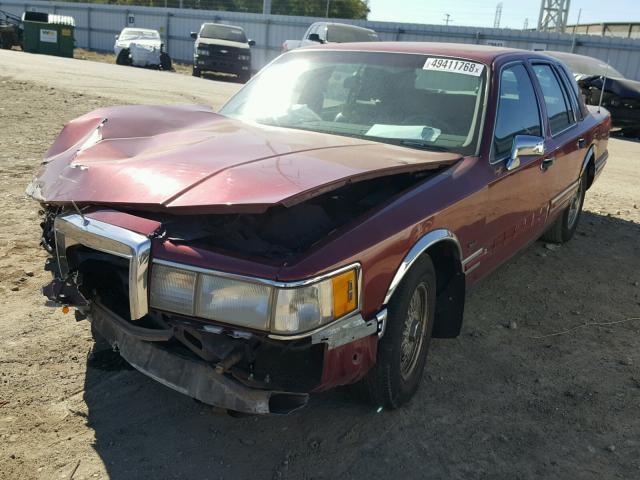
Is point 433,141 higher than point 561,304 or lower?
higher

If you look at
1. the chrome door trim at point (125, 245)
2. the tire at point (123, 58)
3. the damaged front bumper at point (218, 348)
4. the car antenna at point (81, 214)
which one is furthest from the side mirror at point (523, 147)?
the tire at point (123, 58)

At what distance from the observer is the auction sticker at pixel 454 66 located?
3809 millimetres

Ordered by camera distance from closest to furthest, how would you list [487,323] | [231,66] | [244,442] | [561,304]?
1. [244,442]
2. [487,323]
3. [561,304]
4. [231,66]

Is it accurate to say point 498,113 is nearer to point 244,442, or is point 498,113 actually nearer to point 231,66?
point 244,442

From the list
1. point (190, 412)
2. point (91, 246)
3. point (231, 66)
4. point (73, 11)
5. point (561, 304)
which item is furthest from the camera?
point (73, 11)

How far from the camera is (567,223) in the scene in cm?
575

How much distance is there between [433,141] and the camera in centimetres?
353

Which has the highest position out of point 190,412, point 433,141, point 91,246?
point 433,141

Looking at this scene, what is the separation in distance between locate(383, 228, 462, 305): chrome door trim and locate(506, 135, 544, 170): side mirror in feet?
2.67

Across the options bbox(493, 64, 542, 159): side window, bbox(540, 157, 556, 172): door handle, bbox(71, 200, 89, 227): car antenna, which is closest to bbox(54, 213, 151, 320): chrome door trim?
bbox(71, 200, 89, 227): car antenna

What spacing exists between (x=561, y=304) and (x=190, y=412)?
2.83 metres

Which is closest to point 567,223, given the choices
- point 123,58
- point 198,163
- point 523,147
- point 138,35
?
point 523,147

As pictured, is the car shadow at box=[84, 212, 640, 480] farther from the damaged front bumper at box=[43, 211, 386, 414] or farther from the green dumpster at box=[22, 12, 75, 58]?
the green dumpster at box=[22, 12, 75, 58]

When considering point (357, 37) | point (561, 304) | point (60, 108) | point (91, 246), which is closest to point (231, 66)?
point (357, 37)
